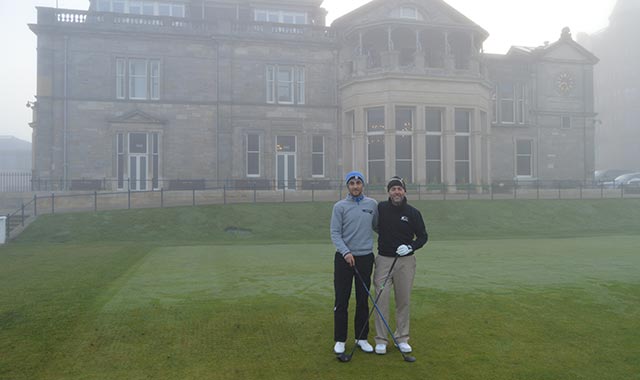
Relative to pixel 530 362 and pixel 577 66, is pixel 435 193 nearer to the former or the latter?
pixel 577 66

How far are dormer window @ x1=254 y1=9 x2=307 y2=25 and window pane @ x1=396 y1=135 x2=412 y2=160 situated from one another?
1160 centimetres

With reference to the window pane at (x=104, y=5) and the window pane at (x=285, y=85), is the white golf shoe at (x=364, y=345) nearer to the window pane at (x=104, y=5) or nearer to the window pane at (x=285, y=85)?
the window pane at (x=285, y=85)

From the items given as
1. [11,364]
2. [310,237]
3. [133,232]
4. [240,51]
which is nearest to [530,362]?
[11,364]

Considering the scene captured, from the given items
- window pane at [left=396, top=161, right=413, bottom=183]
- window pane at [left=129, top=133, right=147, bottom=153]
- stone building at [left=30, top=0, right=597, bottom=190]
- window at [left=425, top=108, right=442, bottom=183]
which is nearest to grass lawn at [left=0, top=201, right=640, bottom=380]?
window pane at [left=396, top=161, right=413, bottom=183]

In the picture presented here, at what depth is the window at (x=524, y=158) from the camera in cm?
3638

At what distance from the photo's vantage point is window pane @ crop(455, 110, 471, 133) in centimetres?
3097

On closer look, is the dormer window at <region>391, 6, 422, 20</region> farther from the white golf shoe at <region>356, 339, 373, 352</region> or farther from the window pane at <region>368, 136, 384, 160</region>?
the white golf shoe at <region>356, 339, 373, 352</region>

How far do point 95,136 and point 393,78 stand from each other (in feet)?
58.9

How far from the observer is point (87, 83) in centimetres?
2916

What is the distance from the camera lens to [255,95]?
103 ft

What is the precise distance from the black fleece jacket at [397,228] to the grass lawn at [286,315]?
1209 mm

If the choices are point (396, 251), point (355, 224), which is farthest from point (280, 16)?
point (396, 251)

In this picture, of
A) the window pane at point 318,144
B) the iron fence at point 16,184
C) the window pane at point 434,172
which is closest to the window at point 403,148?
the window pane at point 434,172

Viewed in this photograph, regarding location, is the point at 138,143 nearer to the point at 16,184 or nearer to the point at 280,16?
the point at 280,16
